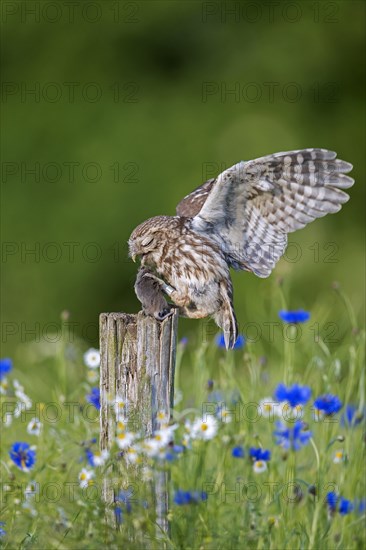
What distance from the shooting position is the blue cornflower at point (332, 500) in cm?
357

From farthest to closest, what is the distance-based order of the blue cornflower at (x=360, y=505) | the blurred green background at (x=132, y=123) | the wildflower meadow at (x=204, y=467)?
1. the blurred green background at (x=132, y=123)
2. the blue cornflower at (x=360, y=505)
3. the wildflower meadow at (x=204, y=467)

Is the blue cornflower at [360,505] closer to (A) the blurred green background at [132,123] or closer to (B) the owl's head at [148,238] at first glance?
(B) the owl's head at [148,238]

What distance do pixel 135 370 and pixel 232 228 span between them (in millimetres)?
1161

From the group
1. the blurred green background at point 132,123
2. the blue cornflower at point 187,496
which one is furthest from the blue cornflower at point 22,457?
the blurred green background at point 132,123

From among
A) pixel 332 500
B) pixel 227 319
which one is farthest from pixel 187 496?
pixel 227 319

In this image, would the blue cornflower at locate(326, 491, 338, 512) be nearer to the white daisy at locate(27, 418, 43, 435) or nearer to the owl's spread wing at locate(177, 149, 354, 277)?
the owl's spread wing at locate(177, 149, 354, 277)

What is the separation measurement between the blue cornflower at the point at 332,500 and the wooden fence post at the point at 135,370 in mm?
719

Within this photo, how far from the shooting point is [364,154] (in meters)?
8.35

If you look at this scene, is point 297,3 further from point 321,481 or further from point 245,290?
point 321,481

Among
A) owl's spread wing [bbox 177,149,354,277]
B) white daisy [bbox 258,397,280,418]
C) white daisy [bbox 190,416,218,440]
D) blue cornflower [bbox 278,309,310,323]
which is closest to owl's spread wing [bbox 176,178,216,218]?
owl's spread wing [bbox 177,149,354,277]

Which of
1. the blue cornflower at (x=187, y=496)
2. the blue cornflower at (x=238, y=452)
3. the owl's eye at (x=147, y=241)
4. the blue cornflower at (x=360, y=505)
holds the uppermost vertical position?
the owl's eye at (x=147, y=241)

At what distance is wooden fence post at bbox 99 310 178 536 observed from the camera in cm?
309

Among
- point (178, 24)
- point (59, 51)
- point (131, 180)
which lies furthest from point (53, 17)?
point (131, 180)

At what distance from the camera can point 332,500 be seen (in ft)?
11.9
